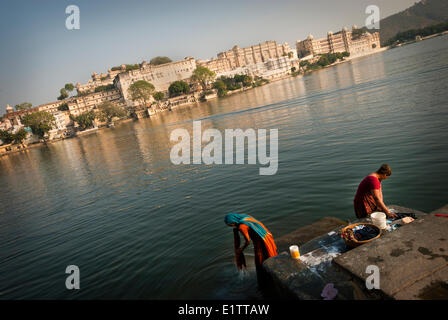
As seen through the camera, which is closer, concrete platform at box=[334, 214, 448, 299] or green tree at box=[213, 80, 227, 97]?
concrete platform at box=[334, 214, 448, 299]

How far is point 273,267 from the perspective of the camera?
5.12 meters

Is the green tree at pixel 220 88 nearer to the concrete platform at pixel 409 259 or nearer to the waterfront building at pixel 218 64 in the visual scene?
the waterfront building at pixel 218 64

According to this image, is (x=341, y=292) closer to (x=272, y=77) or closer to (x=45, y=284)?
(x=45, y=284)

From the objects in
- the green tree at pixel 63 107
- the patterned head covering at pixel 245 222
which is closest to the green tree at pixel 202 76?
the green tree at pixel 63 107

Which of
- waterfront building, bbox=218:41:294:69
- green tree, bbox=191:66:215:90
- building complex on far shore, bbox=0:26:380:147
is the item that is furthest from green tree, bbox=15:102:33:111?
waterfront building, bbox=218:41:294:69

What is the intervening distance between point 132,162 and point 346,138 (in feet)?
53.6

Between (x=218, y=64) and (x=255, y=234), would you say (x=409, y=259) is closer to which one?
(x=255, y=234)

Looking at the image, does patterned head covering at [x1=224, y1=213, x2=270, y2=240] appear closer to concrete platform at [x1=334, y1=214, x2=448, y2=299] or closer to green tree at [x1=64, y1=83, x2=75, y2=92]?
concrete platform at [x1=334, y1=214, x2=448, y2=299]

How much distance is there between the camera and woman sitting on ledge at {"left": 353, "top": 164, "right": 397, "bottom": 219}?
5918 mm

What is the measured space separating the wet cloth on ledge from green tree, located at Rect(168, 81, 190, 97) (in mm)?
113062

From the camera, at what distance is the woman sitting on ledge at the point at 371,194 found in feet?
19.4

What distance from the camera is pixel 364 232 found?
5.06 metres

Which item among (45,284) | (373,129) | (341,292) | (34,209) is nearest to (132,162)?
(34,209)

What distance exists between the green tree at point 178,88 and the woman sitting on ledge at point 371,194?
4410 inches
